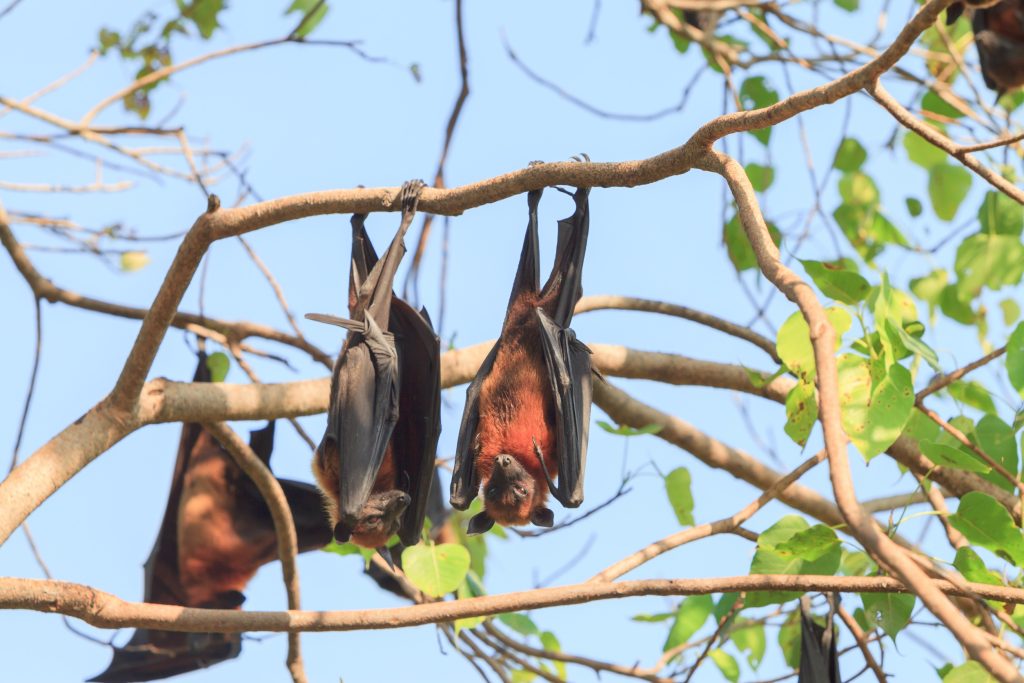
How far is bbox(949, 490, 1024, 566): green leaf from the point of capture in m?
4.09

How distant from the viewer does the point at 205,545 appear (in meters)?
9.00

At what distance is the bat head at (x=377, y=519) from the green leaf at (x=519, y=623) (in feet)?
2.42

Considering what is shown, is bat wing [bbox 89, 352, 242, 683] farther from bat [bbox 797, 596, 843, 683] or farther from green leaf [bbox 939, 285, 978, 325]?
green leaf [bbox 939, 285, 978, 325]

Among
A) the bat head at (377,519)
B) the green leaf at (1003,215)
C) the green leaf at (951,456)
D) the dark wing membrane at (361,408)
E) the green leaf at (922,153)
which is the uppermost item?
the green leaf at (922,153)

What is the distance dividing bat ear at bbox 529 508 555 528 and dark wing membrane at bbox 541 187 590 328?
0.90m

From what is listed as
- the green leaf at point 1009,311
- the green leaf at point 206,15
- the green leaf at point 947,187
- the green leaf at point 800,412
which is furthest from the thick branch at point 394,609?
the green leaf at point 206,15

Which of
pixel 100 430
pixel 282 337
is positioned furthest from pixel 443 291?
pixel 100 430

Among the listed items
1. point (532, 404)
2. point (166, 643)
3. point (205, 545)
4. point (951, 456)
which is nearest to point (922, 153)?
point (532, 404)

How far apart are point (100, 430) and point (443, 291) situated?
288 centimetres

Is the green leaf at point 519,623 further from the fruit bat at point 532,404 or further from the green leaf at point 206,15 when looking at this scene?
the green leaf at point 206,15

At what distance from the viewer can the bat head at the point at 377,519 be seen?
17.9ft

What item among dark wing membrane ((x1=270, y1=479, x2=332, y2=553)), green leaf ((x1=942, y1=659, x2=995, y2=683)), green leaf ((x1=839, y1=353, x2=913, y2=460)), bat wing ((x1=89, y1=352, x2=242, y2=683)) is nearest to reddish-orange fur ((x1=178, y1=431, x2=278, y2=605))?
bat wing ((x1=89, y1=352, x2=242, y2=683))

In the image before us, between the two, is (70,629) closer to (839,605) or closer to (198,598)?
(198,598)

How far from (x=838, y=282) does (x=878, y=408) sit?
27.0 inches
